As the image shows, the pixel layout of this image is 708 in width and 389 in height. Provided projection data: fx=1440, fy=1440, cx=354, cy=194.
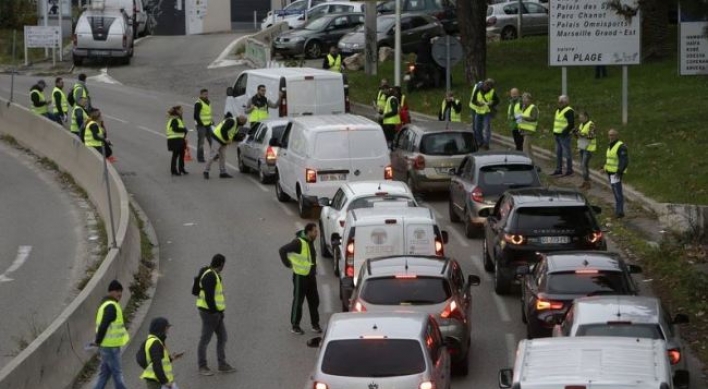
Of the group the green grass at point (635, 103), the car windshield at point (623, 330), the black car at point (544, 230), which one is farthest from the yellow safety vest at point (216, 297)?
the green grass at point (635, 103)

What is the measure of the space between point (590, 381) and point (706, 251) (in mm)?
13892

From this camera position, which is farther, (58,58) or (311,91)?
(58,58)

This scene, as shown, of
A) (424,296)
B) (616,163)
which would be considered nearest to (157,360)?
(424,296)

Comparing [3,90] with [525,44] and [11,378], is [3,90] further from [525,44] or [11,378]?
[11,378]

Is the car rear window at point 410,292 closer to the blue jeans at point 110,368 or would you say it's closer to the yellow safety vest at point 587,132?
the blue jeans at point 110,368

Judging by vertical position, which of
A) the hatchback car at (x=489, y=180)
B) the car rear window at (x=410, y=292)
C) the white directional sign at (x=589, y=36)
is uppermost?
the white directional sign at (x=589, y=36)

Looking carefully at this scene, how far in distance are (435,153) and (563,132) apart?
10.0 feet

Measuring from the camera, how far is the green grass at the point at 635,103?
30.3 metres

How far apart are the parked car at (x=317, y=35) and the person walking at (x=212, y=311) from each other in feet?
119

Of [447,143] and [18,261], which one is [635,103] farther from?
[18,261]

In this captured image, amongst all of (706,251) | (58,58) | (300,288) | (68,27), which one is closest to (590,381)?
(300,288)

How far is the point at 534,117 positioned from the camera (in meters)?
32.0

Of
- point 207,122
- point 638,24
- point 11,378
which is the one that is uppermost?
point 638,24

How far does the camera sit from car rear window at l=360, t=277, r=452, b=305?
17.9m
